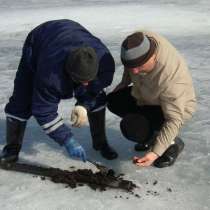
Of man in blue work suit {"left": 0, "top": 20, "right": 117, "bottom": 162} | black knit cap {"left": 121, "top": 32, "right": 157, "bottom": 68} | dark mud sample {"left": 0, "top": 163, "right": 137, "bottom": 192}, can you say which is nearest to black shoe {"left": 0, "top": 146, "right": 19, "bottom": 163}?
man in blue work suit {"left": 0, "top": 20, "right": 117, "bottom": 162}

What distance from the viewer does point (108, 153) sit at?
375 centimetres

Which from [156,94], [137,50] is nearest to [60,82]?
[137,50]

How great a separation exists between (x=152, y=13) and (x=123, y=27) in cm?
114

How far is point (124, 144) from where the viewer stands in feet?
13.1

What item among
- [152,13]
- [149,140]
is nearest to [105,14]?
[152,13]

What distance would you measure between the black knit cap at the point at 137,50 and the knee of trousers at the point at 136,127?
0.55 metres

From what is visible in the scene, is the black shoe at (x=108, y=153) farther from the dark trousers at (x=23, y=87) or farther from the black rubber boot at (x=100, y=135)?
the dark trousers at (x=23, y=87)

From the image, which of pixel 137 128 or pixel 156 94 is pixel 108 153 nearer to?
pixel 137 128

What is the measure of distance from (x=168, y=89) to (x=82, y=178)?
0.78m

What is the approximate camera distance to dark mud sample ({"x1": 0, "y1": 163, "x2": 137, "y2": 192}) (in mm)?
A: 3326

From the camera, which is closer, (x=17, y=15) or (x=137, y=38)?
(x=137, y=38)

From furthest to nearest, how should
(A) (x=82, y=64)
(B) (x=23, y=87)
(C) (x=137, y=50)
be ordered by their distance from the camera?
(B) (x=23, y=87) < (C) (x=137, y=50) < (A) (x=82, y=64)

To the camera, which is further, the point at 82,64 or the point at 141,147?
the point at 141,147

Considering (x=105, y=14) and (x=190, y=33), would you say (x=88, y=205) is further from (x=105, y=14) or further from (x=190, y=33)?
(x=105, y=14)
